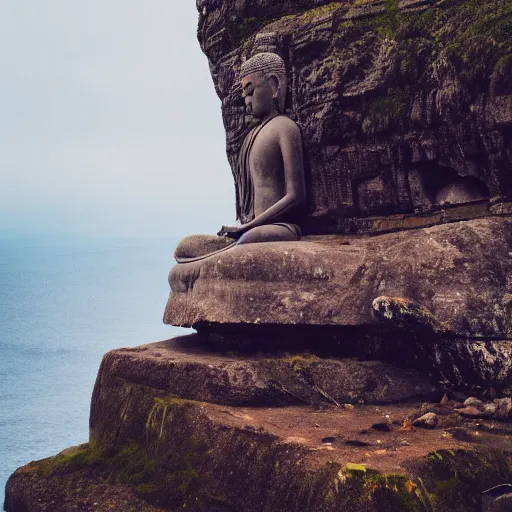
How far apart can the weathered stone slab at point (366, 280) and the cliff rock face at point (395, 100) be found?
26.3 inches

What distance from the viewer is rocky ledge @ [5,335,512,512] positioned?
4.43 meters

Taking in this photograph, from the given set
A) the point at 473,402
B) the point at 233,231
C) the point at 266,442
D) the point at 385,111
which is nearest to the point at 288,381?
the point at 266,442

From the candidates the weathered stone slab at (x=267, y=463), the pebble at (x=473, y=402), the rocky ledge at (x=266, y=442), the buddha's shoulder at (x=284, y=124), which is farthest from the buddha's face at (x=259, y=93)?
the pebble at (x=473, y=402)

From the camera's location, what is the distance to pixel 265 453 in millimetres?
4898

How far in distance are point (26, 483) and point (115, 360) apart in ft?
4.04

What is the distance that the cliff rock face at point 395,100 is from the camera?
6.37 m

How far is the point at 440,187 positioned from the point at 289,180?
1.44 metres

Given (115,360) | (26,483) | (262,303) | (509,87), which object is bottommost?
(26,483)

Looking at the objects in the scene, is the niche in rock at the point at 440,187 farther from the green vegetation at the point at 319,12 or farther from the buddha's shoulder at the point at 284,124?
the green vegetation at the point at 319,12

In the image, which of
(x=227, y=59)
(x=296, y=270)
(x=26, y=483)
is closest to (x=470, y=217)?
(x=296, y=270)

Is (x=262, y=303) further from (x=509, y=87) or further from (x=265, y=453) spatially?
(x=509, y=87)

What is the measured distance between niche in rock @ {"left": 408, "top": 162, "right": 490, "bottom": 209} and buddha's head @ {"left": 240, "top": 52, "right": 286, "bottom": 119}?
1.66m

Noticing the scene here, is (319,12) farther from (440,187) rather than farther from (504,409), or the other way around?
(504,409)

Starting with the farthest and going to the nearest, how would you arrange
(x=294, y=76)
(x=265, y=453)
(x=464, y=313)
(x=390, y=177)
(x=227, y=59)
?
(x=227, y=59)
(x=294, y=76)
(x=390, y=177)
(x=464, y=313)
(x=265, y=453)
